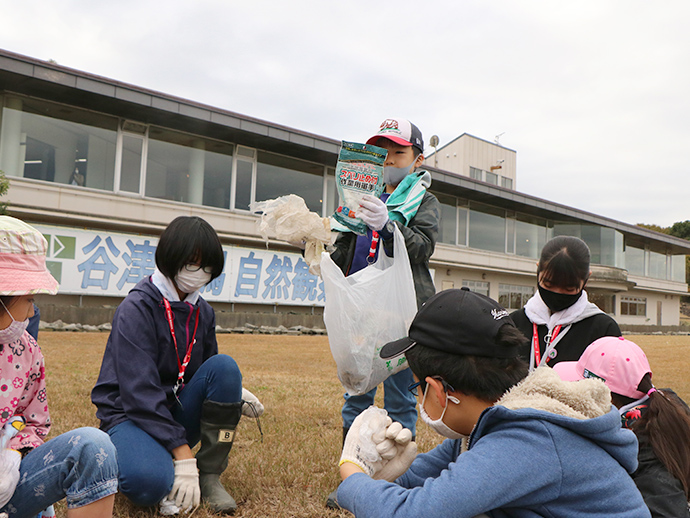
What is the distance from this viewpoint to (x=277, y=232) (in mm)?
2355

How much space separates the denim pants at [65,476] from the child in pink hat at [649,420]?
5.55ft

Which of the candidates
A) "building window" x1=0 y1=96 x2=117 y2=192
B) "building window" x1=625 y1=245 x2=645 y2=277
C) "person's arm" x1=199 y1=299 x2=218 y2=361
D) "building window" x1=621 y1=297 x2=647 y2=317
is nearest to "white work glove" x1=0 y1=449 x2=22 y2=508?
"person's arm" x1=199 y1=299 x2=218 y2=361

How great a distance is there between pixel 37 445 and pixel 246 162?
14528 mm

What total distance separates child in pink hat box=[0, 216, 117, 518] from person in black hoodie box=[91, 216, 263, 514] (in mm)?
406

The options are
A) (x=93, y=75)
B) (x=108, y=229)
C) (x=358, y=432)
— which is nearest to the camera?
(x=358, y=432)

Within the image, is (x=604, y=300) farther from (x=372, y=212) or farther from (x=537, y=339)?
(x=372, y=212)

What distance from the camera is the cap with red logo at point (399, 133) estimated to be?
103 inches

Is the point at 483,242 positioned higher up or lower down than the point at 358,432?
higher up

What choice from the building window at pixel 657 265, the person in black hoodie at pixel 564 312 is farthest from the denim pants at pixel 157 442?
the building window at pixel 657 265

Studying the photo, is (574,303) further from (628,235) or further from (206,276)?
(628,235)

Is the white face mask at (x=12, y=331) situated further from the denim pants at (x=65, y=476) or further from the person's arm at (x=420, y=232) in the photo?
the person's arm at (x=420, y=232)

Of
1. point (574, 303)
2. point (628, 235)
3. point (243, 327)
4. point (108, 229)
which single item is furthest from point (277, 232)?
point (628, 235)

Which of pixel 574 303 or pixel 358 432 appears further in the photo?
pixel 574 303

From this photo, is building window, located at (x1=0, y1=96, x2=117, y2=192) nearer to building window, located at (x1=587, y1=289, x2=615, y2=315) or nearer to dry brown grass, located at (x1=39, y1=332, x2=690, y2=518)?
dry brown grass, located at (x1=39, y1=332, x2=690, y2=518)
